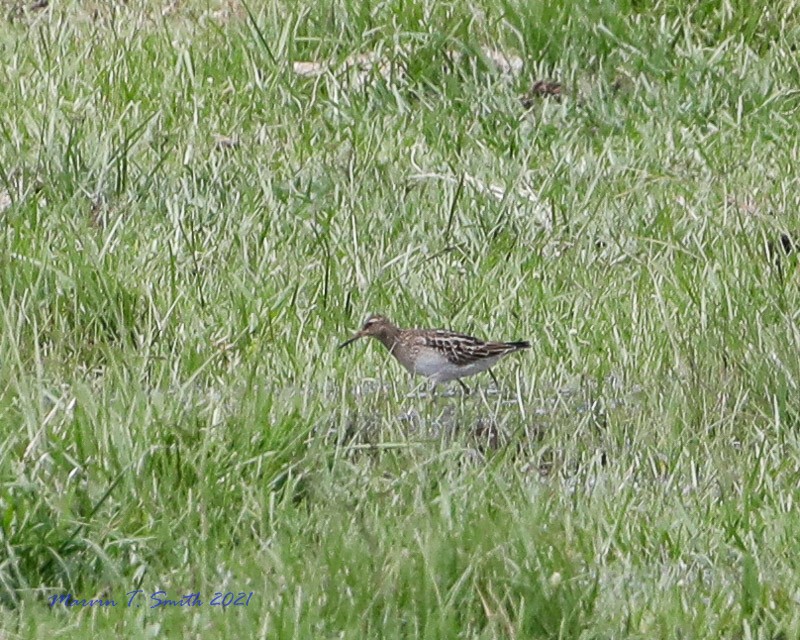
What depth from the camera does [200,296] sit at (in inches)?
225

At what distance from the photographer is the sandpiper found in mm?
5234

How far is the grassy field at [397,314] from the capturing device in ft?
12.0

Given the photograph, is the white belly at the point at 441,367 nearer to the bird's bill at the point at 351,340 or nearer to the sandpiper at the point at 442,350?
the sandpiper at the point at 442,350

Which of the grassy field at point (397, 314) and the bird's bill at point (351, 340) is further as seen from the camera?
the bird's bill at point (351, 340)

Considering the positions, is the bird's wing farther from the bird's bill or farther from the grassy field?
the bird's bill

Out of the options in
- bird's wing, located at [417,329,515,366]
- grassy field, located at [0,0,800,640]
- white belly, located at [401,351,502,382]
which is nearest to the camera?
grassy field, located at [0,0,800,640]

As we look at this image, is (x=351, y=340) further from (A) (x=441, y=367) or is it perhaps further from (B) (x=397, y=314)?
(B) (x=397, y=314)

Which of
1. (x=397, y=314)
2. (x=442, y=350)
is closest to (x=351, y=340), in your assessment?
(x=442, y=350)

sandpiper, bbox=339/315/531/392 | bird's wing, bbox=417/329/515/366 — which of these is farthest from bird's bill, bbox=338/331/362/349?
bird's wing, bbox=417/329/515/366

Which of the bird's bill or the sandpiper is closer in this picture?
the sandpiper

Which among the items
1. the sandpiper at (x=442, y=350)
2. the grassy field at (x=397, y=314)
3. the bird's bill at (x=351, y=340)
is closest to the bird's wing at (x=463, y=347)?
the sandpiper at (x=442, y=350)

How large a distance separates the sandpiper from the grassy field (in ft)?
0.29

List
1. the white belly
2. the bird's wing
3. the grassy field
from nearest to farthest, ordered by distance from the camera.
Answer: the grassy field → the white belly → the bird's wing

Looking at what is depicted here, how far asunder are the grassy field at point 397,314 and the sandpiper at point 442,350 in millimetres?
90
